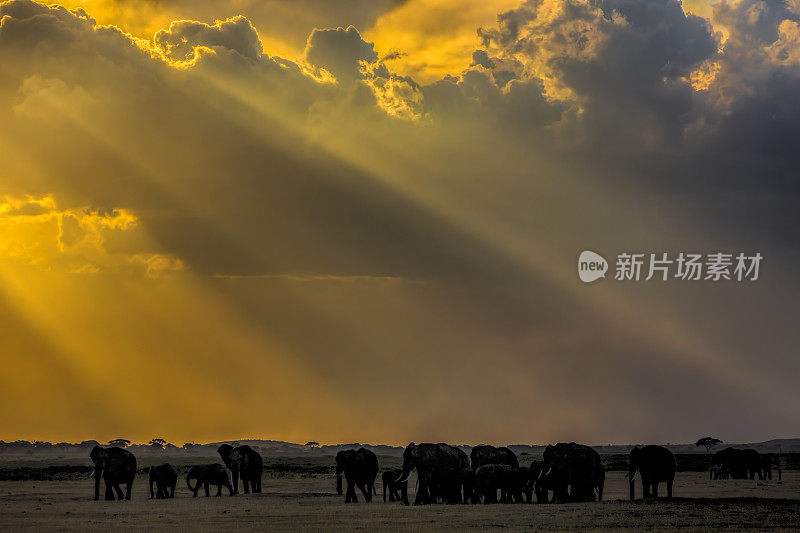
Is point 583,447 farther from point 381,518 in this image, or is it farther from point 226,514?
point 226,514

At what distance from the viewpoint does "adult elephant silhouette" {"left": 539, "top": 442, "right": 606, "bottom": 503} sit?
57.7 meters

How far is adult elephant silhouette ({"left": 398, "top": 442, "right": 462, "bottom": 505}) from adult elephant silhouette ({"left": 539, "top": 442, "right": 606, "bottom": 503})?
5064 millimetres

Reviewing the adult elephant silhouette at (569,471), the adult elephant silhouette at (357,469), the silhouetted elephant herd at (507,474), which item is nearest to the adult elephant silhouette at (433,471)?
the silhouetted elephant herd at (507,474)

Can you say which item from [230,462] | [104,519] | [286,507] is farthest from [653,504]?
[230,462]

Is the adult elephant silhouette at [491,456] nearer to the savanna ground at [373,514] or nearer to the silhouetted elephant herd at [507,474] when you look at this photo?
the silhouetted elephant herd at [507,474]

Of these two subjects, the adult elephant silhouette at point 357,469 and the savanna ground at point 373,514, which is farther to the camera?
the adult elephant silhouette at point 357,469

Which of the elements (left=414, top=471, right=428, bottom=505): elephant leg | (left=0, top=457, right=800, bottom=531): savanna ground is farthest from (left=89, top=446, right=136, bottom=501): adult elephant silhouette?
(left=414, top=471, right=428, bottom=505): elephant leg

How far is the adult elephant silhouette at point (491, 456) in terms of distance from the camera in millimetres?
63781

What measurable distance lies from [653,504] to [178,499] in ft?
102

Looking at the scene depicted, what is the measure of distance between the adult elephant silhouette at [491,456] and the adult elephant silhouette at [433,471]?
5.47 metres

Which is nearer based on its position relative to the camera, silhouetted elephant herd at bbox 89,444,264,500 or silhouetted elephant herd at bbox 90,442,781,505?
silhouetted elephant herd at bbox 90,442,781,505

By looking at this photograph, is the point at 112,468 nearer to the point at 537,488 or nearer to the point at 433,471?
the point at 433,471

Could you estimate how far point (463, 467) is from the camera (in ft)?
202

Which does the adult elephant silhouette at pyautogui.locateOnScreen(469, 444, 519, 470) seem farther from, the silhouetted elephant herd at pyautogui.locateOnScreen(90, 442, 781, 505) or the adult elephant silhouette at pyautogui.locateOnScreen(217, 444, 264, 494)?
the adult elephant silhouette at pyautogui.locateOnScreen(217, 444, 264, 494)
